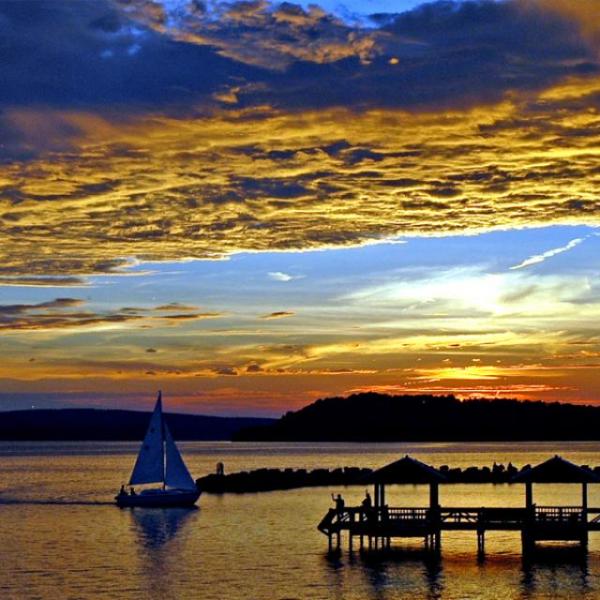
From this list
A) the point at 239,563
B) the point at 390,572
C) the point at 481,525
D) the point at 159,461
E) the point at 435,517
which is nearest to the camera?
the point at 390,572

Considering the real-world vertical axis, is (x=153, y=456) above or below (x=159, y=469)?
above

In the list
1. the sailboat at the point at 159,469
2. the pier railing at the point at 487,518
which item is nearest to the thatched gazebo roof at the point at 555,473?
the pier railing at the point at 487,518

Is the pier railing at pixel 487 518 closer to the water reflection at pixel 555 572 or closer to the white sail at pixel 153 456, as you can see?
the water reflection at pixel 555 572

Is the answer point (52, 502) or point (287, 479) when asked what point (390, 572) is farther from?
point (287, 479)

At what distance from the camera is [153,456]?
265 ft

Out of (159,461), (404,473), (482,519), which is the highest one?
(404,473)

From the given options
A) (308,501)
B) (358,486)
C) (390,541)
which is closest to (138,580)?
(390,541)

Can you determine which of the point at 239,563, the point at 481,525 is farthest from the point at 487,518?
the point at 239,563

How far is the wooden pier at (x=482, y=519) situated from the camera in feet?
160

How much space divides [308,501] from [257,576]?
40188 millimetres

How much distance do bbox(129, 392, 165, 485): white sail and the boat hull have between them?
1.29 meters

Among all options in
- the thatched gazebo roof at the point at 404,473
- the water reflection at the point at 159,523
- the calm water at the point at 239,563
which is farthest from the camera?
the water reflection at the point at 159,523

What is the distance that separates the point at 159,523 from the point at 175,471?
41.0 ft

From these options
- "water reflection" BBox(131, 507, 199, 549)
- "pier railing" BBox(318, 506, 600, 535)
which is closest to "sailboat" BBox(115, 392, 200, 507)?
"water reflection" BBox(131, 507, 199, 549)
